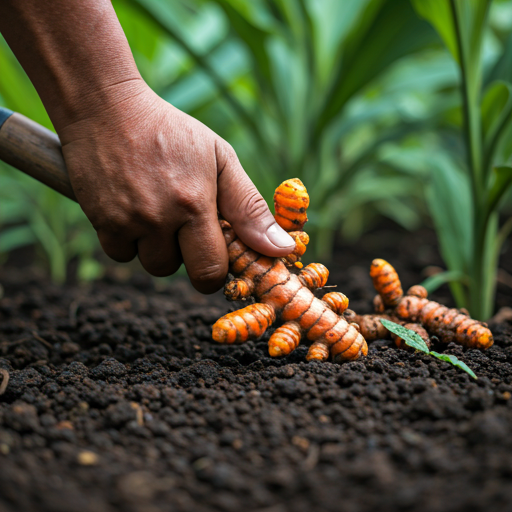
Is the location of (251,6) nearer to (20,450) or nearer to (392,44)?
(392,44)

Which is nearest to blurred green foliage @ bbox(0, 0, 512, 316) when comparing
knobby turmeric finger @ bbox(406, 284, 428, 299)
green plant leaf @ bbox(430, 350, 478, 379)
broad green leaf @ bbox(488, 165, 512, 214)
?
broad green leaf @ bbox(488, 165, 512, 214)

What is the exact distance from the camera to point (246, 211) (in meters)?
1.07

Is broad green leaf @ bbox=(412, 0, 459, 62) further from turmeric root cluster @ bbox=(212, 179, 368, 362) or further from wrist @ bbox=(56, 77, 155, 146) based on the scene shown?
wrist @ bbox=(56, 77, 155, 146)

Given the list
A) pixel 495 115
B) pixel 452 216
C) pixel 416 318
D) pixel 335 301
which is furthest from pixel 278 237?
pixel 495 115

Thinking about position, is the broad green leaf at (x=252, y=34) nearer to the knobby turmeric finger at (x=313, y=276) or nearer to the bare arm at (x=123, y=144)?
the bare arm at (x=123, y=144)

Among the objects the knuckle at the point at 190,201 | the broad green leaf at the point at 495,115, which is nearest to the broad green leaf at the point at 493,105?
the broad green leaf at the point at 495,115

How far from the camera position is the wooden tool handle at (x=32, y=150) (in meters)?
1.13

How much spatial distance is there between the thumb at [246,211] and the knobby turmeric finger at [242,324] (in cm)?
15

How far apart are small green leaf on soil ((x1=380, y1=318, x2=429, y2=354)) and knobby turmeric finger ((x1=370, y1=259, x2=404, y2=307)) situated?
0.15 meters

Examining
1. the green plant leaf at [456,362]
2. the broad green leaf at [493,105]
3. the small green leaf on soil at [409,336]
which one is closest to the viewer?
the green plant leaf at [456,362]

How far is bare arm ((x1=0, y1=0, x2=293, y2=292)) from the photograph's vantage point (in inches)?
39.3

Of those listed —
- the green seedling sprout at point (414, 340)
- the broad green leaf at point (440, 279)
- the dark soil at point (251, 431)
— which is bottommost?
the dark soil at point (251, 431)

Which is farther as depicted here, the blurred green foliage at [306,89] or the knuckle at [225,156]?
the blurred green foliage at [306,89]

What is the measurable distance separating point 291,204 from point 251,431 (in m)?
0.53
